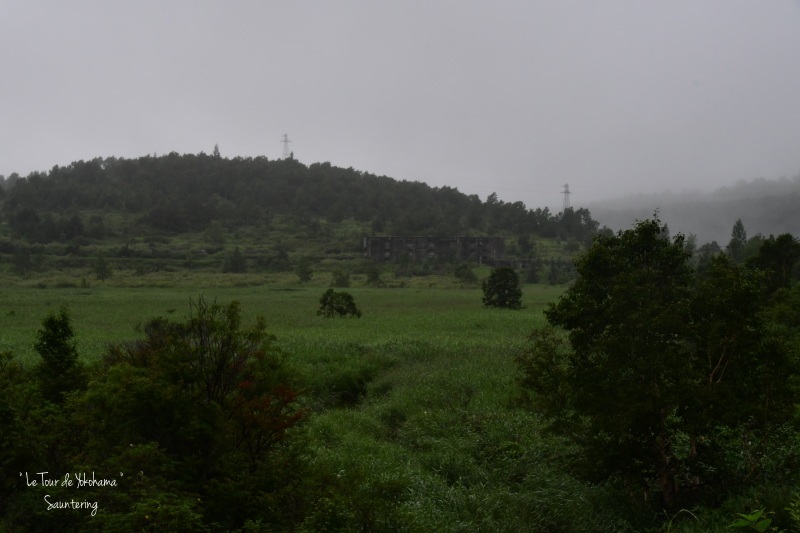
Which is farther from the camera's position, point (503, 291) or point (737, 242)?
point (737, 242)

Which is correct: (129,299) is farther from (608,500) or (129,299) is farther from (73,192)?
(73,192)

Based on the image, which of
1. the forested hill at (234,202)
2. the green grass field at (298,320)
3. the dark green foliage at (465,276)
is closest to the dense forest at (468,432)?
the green grass field at (298,320)

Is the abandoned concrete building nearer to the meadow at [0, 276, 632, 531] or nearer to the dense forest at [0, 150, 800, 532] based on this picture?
the meadow at [0, 276, 632, 531]

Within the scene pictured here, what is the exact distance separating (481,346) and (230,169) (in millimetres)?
152843

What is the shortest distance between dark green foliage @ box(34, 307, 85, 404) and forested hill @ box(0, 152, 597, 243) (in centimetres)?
10211

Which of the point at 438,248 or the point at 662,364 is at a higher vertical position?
the point at 438,248

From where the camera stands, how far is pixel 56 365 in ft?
32.0

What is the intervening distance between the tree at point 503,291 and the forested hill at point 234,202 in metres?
73.1

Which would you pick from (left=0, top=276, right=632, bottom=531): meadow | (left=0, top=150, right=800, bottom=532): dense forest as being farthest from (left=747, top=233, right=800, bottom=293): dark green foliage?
(left=0, top=150, right=800, bottom=532): dense forest

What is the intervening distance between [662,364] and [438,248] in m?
106

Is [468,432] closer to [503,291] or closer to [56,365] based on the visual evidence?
[56,365]

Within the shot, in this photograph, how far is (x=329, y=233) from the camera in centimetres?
12256

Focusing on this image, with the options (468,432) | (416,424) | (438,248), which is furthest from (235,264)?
(468,432)

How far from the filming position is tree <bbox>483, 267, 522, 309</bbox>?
4541cm
